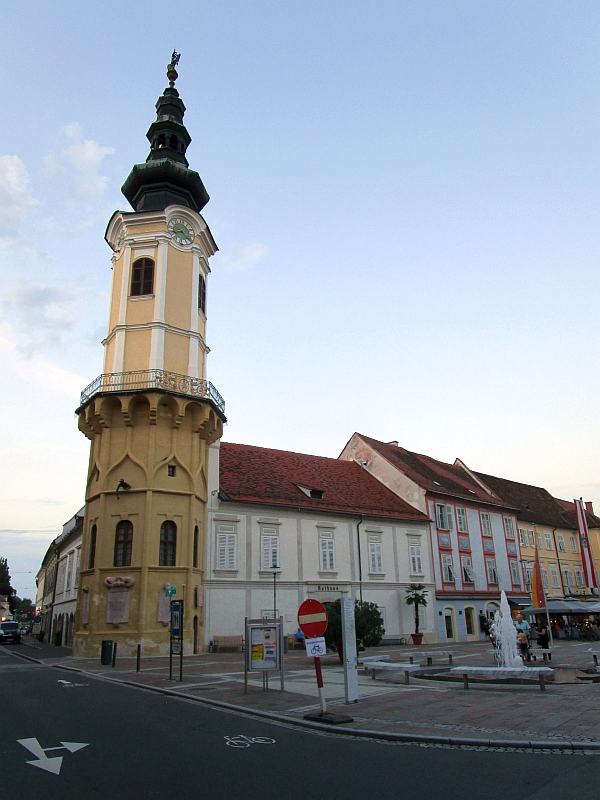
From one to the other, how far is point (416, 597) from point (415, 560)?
309 centimetres

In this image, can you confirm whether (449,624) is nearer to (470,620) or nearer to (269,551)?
(470,620)

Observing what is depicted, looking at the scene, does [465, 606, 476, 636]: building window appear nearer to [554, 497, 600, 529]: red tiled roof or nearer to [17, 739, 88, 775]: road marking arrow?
[554, 497, 600, 529]: red tiled roof

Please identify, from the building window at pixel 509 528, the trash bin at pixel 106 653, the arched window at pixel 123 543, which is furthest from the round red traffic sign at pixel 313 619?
the building window at pixel 509 528

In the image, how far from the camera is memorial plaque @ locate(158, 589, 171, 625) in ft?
91.8

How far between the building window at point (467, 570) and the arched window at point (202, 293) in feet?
83.0

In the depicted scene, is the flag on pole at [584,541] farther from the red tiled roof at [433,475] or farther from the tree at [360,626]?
the tree at [360,626]

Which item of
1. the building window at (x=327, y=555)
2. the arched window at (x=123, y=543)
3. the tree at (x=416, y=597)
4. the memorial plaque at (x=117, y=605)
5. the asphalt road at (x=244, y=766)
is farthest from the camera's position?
the tree at (x=416, y=597)

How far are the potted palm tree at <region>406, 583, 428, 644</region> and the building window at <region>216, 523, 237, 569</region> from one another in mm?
12361

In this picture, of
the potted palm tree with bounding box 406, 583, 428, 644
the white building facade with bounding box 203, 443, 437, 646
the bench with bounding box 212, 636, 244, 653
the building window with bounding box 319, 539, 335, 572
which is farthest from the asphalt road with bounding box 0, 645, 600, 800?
the potted palm tree with bounding box 406, 583, 428, 644

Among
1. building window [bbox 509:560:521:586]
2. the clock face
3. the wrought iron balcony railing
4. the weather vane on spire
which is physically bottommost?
building window [bbox 509:560:521:586]

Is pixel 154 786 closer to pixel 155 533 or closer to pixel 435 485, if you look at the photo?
pixel 155 533

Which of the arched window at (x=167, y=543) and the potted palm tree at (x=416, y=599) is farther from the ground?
the arched window at (x=167, y=543)

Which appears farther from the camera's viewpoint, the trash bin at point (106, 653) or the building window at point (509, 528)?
the building window at point (509, 528)

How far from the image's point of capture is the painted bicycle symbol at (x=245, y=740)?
9156 millimetres
